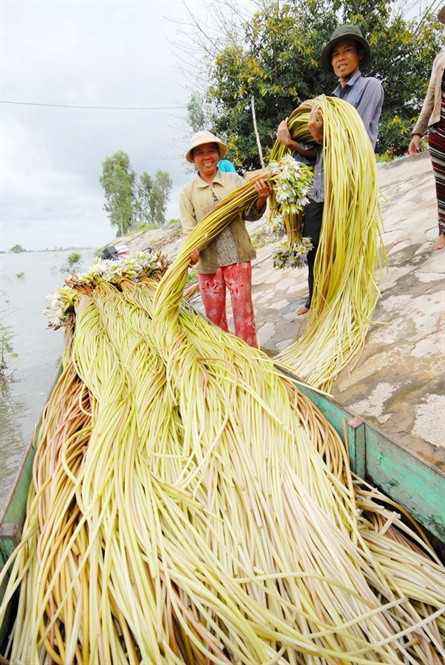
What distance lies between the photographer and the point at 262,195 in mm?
1961

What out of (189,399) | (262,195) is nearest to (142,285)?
(262,195)

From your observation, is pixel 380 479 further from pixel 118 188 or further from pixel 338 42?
pixel 118 188

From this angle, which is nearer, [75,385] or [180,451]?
[180,451]

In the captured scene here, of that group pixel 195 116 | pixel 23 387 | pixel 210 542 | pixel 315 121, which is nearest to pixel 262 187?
pixel 315 121

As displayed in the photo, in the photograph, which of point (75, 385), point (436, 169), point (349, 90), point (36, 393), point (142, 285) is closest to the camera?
point (75, 385)

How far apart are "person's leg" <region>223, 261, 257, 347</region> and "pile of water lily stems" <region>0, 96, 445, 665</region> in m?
0.82

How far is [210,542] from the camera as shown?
3.08 feet

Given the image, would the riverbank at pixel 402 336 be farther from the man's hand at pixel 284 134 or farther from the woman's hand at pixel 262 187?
the man's hand at pixel 284 134

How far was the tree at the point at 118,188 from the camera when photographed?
2820 centimetres

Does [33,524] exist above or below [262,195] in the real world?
below

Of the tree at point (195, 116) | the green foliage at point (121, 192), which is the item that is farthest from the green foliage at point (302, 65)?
the green foliage at point (121, 192)

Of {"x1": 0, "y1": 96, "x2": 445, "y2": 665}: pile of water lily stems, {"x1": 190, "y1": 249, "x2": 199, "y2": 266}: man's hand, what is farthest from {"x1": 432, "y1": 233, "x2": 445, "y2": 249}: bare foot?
{"x1": 0, "y1": 96, "x2": 445, "y2": 665}: pile of water lily stems

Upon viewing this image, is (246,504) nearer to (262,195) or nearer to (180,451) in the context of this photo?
(180,451)

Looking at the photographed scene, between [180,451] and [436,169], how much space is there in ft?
8.52
